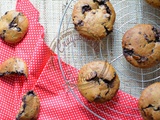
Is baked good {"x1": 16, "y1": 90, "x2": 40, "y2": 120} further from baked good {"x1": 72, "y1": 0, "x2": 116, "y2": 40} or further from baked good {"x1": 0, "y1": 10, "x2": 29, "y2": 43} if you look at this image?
baked good {"x1": 72, "y1": 0, "x2": 116, "y2": 40}

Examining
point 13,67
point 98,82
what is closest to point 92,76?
point 98,82

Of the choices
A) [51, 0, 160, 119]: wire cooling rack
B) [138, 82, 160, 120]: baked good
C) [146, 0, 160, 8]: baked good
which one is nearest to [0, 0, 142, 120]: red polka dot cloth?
[51, 0, 160, 119]: wire cooling rack

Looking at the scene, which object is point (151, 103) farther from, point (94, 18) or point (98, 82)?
point (94, 18)

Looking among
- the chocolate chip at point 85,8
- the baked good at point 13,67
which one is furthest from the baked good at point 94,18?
the baked good at point 13,67

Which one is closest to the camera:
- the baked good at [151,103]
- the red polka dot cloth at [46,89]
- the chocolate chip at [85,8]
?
the baked good at [151,103]

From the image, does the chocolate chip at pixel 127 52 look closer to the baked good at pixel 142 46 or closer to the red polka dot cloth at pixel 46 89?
the baked good at pixel 142 46

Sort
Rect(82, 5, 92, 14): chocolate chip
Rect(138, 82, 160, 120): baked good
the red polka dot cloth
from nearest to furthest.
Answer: Rect(138, 82, 160, 120): baked good, Rect(82, 5, 92, 14): chocolate chip, the red polka dot cloth
